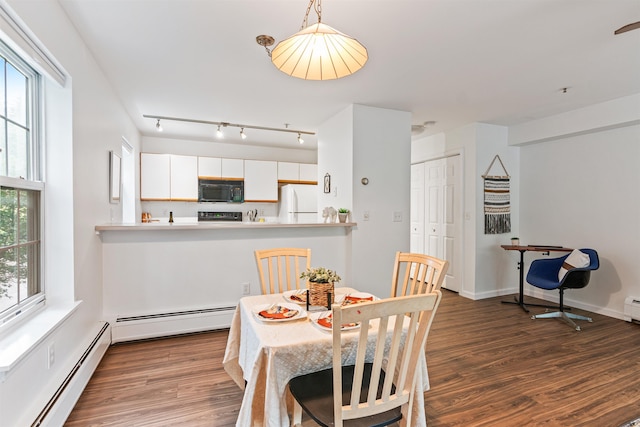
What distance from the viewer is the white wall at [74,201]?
152 centimetres

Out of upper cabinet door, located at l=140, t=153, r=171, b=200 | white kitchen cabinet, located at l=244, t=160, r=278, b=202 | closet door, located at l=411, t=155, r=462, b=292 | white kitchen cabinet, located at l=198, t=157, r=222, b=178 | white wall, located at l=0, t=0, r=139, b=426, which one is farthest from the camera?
white kitchen cabinet, located at l=244, t=160, r=278, b=202

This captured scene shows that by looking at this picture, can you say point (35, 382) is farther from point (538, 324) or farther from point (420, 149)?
point (420, 149)

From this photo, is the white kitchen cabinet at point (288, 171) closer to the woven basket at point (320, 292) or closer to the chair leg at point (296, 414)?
the woven basket at point (320, 292)

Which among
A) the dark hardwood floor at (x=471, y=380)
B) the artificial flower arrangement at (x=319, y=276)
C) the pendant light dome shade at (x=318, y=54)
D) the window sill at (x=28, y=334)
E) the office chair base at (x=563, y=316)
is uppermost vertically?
the pendant light dome shade at (x=318, y=54)

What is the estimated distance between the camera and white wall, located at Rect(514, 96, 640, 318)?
354cm

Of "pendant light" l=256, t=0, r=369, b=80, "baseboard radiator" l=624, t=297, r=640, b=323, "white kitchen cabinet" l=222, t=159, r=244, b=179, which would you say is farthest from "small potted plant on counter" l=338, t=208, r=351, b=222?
"baseboard radiator" l=624, t=297, r=640, b=323

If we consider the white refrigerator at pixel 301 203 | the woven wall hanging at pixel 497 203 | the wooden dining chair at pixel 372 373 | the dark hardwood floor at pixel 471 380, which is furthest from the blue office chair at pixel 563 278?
the white refrigerator at pixel 301 203

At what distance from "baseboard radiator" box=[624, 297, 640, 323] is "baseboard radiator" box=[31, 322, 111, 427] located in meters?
5.11

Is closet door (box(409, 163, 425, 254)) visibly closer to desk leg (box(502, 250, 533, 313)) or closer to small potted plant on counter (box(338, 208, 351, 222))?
desk leg (box(502, 250, 533, 313))

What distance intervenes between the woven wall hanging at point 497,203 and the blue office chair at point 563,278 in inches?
29.2

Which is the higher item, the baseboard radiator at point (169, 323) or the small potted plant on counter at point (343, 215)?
the small potted plant on counter at point (343, 215)

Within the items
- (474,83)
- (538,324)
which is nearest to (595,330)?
(538,324)

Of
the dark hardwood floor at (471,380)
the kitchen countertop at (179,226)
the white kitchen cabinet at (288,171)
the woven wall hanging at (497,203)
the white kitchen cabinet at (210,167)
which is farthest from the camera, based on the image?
the white kitchen cabinet at (288,171)

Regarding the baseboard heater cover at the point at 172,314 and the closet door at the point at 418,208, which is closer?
the baseboard heater cover at the point at 172,314
